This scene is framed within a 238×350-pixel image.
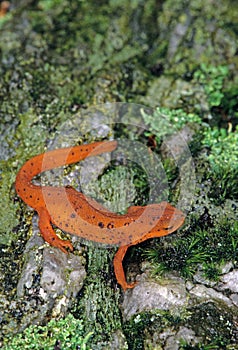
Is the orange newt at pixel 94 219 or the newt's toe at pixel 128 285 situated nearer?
the newt's toe at pixel 128 285

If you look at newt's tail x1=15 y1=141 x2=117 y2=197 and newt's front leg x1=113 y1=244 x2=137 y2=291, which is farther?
newt's tail x1=15 y1=141 x2=117 y2=197

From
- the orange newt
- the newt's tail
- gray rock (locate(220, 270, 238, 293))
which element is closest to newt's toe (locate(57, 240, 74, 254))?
the orange newt

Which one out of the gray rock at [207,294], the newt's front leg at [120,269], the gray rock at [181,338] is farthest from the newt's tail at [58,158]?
the gray rock at [181,338]

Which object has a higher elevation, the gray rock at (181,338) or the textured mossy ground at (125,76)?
the textured mossy ground at (125,76)

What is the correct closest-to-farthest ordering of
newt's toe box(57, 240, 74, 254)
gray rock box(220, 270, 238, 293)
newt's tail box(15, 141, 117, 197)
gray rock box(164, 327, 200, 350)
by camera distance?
gray rock box(164, 327, 200, 350)
gray rock box(220, 270, 238, 293)
newt's toe box(57, 240, 74, 254)
newt's tail box(15, 141, 117, 197)

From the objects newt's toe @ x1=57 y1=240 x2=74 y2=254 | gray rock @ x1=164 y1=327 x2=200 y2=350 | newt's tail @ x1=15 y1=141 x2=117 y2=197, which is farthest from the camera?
newt's tail @ x1=15 y1=141 x2=117 y2=197

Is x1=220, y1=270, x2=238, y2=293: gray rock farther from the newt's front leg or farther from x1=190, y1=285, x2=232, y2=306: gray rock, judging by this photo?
the newt's front leg

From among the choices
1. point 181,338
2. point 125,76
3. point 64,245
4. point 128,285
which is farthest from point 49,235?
point 125,76

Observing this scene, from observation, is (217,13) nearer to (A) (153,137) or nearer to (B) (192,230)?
(A) (153,137)

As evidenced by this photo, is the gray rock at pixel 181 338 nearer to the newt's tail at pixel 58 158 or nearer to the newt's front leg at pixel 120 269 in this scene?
the newt's front leg at pixel 120 269
